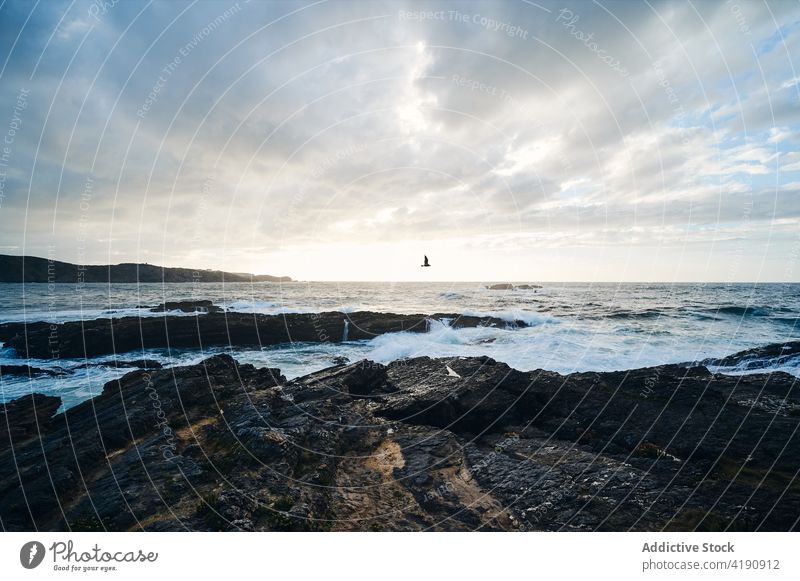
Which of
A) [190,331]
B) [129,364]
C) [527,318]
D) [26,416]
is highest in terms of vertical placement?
[527,318]

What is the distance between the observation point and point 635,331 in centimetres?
3984

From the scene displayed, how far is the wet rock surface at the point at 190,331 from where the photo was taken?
3192 cm

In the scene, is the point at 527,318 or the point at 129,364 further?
the point at 527,318

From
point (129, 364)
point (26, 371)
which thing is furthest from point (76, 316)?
point (129, 364)

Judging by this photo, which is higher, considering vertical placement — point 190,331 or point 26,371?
point 190,331

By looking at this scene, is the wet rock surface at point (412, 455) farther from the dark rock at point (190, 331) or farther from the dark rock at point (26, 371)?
the dark rock at point (190, 331)

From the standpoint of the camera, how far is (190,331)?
36.3 meters

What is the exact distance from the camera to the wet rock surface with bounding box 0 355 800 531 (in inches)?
304

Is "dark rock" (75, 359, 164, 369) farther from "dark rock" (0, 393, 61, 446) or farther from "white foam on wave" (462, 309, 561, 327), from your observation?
"white foam on wave" (462, 309, 561, 327)

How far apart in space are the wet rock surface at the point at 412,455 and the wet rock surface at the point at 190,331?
18.9m

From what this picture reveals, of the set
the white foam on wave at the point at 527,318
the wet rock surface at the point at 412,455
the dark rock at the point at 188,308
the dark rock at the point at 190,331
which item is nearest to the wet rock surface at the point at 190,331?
the dark rock at the point at 190,331

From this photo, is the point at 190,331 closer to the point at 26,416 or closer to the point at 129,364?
the point at 129,364

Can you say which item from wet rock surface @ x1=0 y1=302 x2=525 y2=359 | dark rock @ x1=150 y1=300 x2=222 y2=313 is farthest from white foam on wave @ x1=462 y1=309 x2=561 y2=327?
dark rock @ x1=150 y1=300 x2=222 y2=313

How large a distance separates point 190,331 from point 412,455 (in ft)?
113
